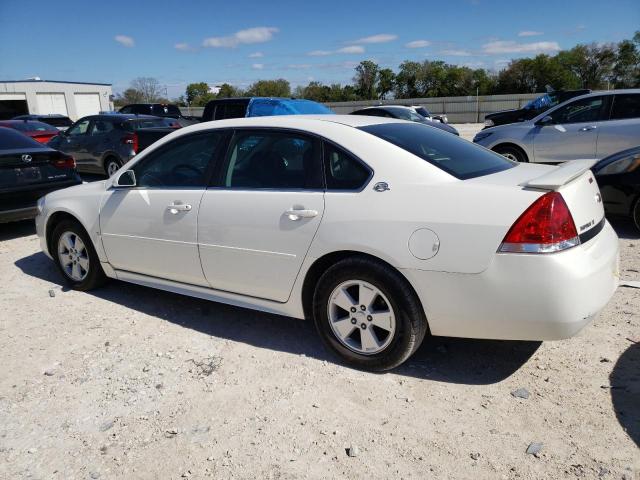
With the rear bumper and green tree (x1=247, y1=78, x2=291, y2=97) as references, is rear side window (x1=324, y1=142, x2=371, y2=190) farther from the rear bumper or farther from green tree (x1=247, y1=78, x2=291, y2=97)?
green tree (x1=247, y1=78, x2=291, y2=97)

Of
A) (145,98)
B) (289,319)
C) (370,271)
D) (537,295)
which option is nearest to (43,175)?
(289,319)

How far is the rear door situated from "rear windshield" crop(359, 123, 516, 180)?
637 centimetres

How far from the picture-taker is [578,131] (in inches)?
366

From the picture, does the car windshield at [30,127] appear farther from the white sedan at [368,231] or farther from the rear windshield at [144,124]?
the white sedan at [368,231]

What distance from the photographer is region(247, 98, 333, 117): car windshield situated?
10.4 metres

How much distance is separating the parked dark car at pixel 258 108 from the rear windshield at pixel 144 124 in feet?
4.87

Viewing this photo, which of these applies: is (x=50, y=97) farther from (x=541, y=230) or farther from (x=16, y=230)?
(x=541, y=230)

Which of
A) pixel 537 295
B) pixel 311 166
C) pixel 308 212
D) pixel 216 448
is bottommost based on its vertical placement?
pixel 216 448

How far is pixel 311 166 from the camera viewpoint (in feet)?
11.5

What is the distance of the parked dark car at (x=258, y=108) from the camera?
34.1 feet

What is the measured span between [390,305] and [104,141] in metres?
10.2

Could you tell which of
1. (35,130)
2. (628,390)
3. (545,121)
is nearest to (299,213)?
(628,390)

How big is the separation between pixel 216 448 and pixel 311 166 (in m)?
1.80

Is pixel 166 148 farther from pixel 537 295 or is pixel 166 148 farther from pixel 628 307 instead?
pixel 628 307
